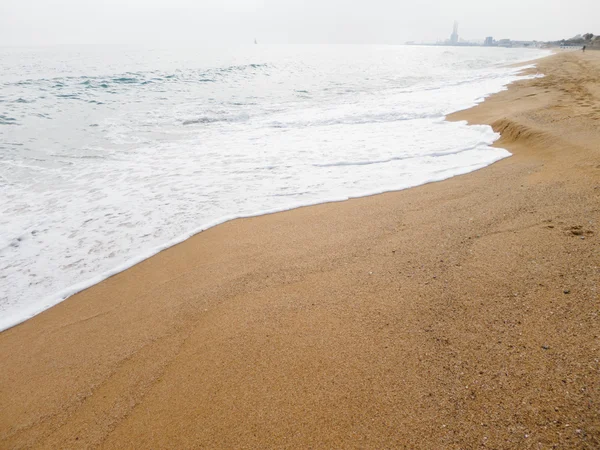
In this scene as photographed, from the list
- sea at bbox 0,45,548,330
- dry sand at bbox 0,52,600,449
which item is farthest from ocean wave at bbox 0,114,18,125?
dry sand at bbox 0,52,600,449

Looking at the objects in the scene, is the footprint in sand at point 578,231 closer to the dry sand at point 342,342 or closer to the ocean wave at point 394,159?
the dry sand at point 342,342

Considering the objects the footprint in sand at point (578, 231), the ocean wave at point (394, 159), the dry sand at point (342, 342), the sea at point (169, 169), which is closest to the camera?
the dry sand at point (342, 342)

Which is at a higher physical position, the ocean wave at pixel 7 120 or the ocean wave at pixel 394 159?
the ocean wave at pixel 7 120

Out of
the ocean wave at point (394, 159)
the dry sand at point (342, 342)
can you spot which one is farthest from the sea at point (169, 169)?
the dry sand at point (342, 342)

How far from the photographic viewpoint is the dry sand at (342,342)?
4.46ft

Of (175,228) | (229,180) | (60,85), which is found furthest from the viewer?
(60,85)

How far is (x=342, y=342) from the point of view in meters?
1.77

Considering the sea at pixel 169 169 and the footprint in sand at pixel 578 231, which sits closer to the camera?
the footprint in sand at pixel 578 231

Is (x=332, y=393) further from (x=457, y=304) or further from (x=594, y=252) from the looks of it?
(x=594, y=252)

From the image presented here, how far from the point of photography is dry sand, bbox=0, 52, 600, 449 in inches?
53.5

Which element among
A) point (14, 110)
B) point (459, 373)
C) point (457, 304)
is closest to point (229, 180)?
point (457, 304)

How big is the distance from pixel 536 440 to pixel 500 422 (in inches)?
4.6

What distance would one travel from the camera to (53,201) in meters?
4.49

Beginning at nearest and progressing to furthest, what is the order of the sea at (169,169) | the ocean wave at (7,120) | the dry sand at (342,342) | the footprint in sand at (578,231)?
the dry sand at (342,342) < the footprint in sand at (578,231) < the sea at (169,169) < the ocean wave at (7,120)
